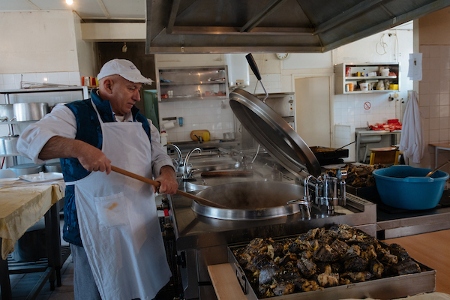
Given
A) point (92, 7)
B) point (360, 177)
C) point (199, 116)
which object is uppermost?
point (92, 7)

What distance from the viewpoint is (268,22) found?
6.02ft

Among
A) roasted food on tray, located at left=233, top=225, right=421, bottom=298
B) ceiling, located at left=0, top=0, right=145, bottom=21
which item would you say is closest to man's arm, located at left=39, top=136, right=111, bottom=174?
roasted food on tray, located at left=233, top=225, right=421, bottom=298

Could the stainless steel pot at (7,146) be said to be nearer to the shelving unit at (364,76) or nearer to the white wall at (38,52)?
the white wall at (38,52)

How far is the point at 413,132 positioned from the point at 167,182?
10.8 ft

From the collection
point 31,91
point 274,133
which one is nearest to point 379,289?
point 274,133

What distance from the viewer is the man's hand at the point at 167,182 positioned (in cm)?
164

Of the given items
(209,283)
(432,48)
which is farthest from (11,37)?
(432,48)

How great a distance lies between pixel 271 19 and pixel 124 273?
5.26 ft

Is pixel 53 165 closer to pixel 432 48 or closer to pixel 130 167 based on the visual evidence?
pixel 130 167

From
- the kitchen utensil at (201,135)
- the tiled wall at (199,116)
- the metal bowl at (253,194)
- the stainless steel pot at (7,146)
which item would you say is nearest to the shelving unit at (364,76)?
the tiled wall at (199,116)

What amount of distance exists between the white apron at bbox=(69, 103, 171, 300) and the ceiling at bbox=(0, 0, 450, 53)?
571mm

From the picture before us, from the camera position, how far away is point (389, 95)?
23.8 ft

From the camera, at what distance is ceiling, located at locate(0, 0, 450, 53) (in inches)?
57.5

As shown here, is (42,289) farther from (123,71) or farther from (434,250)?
(434,250)
